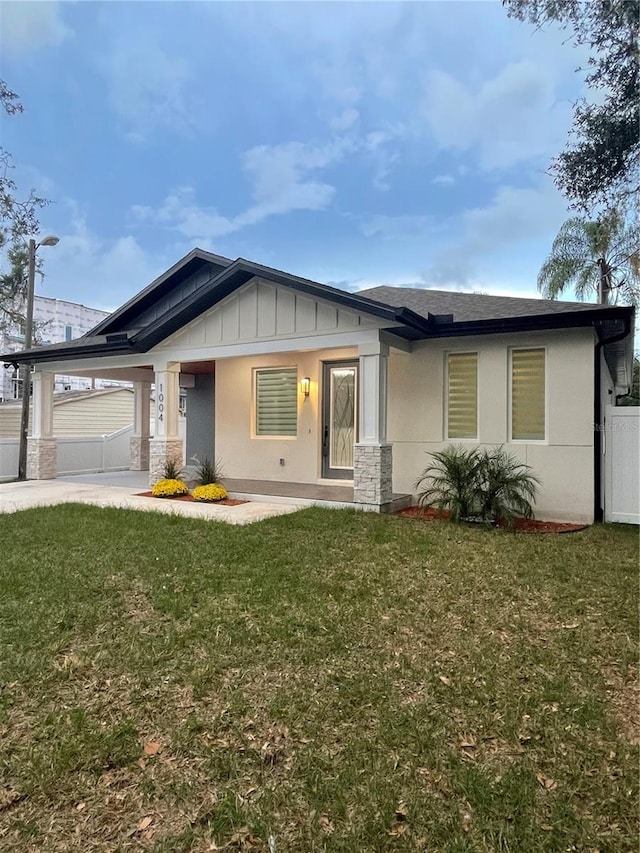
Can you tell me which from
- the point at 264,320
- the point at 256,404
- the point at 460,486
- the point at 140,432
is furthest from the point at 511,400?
the point at 140,432

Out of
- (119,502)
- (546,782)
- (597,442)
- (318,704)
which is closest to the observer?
(546,782)

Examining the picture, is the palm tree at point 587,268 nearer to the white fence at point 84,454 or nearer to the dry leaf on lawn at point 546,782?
the white fence at point 84,454

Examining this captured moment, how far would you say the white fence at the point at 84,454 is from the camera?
13.9m

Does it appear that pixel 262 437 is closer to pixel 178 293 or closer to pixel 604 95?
pixel 178 293

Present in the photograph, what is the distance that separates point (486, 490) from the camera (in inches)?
296

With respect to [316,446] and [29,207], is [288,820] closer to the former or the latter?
[316,446]

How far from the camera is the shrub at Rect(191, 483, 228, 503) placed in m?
9.30

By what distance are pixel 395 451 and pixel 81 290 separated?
24560 mm

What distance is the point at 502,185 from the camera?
1708 centimetres

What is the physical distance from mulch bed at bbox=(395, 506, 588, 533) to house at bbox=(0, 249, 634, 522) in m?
0.30

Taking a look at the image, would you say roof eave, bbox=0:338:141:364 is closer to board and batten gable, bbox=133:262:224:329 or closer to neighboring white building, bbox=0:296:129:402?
board and batten gable, bbox=133:262:224:329

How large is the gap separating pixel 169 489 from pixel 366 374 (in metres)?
4.50

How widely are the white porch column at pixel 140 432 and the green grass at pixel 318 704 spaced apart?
34.1 ft

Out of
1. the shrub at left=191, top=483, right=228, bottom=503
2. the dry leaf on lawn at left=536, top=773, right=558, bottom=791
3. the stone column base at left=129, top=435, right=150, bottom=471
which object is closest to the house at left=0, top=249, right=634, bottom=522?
the shrub at left=191, top=483, right=228, bottom=503
